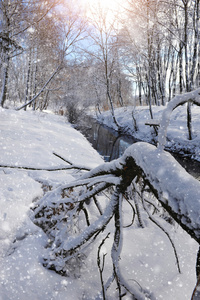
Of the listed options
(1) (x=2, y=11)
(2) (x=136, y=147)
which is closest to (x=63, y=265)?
(2) (x=136, y=147)

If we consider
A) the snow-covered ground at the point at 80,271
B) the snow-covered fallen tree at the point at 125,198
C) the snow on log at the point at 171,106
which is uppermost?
the snow on log at the point at 171,106

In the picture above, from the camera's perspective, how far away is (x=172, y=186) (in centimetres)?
67

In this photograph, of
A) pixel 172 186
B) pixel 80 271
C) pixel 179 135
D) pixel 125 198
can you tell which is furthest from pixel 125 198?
pixel 179 135

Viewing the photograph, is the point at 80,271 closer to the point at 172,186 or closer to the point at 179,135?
the point at 172,186

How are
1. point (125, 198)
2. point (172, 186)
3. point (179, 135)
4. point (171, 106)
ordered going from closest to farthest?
1. point (172, 186)
2. point (171, 106)
3. point (125, 198)
4. point (179, 135)

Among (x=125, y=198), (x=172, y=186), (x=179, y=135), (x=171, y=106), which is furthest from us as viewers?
(x=179, y=135)

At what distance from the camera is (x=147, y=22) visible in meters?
9.72

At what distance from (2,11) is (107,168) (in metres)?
7.02

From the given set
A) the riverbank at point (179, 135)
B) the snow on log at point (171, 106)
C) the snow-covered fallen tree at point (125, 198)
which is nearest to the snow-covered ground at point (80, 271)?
the snow-covered fallen tree at point (125, 198)

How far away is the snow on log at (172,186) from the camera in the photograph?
59 centimetres

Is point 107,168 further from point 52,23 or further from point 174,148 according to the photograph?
point 174,148

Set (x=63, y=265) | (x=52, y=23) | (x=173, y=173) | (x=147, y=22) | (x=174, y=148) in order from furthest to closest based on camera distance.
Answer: (x=147, y=22) < (x=174, y=148) < (x=52, y=23) < (x=63, y=265) < (x=173, y=173)

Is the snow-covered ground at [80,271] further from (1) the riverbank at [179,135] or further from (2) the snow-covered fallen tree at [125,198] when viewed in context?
(1) the riverbank at [179,135]

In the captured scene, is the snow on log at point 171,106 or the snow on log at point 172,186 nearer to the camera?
the snow on log at point 172,186
